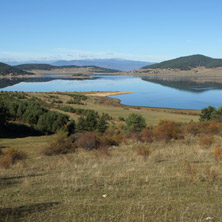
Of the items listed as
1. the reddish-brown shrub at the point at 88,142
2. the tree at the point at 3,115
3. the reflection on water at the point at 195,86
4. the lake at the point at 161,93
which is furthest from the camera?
the reflection on water at the point at 195,86

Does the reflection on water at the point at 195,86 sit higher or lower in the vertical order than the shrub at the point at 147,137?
higher

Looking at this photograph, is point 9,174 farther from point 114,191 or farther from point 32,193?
point 114,191

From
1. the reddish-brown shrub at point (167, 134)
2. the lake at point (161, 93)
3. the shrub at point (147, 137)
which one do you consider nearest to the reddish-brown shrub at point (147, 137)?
the shrub at point (147, 137)

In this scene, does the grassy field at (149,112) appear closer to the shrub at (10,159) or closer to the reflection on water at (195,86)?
the shrub at (10,159)

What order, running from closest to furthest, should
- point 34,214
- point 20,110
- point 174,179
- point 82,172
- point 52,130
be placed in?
point 34,214 < point 174,179 < point 82,172 < point 52,130 < point 20,110

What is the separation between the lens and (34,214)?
4250 mm

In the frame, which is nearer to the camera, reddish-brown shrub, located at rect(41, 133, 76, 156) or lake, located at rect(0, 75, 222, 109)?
reddish-brown shrub, located at rect(41, 133, 76, 156)

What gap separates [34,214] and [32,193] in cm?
145

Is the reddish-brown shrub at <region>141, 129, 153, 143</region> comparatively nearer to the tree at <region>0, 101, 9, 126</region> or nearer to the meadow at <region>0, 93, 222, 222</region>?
the meadow at <region>0, 93, 222, 222</region>

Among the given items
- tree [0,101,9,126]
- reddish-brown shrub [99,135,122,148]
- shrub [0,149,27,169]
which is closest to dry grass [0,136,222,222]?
shrub [0,149,27,169]

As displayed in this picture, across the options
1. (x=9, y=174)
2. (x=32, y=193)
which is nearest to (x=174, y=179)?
(x=32, y=193)

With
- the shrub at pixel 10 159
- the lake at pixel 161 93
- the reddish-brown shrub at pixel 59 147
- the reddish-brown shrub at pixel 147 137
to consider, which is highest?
the shrub at pixel 10 159

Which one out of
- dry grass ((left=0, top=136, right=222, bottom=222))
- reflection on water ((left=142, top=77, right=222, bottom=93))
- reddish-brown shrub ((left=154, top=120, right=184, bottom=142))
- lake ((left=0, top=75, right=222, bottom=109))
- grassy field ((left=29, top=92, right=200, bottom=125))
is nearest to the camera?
dry grass ((left=0, top=136, right=222, bottom=222))

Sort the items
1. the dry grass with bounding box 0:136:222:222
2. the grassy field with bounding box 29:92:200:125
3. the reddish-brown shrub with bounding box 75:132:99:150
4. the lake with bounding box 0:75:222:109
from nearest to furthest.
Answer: the dry grass with bounding box 0:136:222:222 → the reddish-brown shrub with bounding box 75:132:99:150 → the grassy field with bounding box 29:92:200:125 → the lake with bounding box 0:75:222:109
